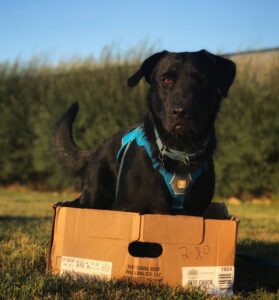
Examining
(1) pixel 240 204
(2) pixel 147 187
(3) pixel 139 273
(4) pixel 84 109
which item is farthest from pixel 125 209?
(4) pixel 84 109

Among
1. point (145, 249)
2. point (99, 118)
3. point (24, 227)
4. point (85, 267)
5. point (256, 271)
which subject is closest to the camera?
point (85, 267)

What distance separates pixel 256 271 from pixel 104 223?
140 centimetres

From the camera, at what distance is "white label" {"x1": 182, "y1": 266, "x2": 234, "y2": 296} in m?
2.55

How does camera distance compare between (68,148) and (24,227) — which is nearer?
(68,148)

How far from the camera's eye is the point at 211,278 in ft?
8.43

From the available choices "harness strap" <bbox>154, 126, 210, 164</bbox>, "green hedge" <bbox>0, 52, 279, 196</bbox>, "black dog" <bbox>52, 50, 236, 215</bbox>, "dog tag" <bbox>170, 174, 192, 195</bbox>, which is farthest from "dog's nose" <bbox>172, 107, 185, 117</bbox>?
"green hedge" <bbox>0, 52, 279, 196</bbox>

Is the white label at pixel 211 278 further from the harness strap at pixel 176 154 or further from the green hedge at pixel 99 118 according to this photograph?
the green hedge at pixel 99 118

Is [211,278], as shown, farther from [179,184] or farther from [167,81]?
[167,81]

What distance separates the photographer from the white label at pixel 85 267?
8.48ft

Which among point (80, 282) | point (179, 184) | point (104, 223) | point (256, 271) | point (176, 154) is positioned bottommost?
point (256, 271)

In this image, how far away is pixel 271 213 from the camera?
8.66 metres

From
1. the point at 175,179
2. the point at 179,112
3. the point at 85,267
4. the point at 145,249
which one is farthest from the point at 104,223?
the point at 179,112

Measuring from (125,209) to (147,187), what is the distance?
0.62 ft

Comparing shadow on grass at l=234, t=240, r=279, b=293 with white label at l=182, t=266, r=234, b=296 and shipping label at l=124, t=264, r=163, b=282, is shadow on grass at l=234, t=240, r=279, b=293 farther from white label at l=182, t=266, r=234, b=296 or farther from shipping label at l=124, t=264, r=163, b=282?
shipping label at l=124, t=264, r=163, b=282
